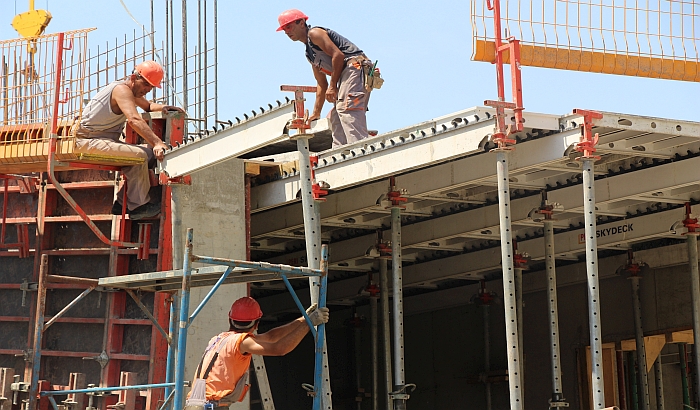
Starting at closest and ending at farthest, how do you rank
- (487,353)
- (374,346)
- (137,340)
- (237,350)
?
(237,350) → (137,340) → (374,346) → (487,353)

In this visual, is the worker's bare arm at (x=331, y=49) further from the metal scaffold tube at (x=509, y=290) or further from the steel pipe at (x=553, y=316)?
the steel pipe at (x=553, y=316)

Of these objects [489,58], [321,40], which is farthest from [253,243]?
[489,58]

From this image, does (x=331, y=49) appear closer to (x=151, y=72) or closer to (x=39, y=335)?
(x=151, y=72)

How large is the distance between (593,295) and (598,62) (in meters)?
4.40

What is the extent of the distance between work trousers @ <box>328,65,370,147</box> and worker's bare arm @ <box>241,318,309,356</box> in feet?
19.8

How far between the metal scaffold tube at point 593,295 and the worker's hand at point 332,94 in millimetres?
3932

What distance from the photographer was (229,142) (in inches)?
557

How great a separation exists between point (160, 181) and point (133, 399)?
299cm

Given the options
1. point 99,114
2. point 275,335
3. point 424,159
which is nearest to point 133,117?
point 99,114

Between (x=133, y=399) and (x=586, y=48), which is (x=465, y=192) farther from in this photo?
(x=133, y=399)

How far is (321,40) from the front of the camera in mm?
15297

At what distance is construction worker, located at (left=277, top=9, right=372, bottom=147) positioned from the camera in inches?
603

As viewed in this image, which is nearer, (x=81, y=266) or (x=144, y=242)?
(x=144, y=242)

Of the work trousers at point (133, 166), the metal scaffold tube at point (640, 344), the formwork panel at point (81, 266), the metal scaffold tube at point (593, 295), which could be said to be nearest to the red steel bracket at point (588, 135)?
the metal scaffold tube at point (593, 295)
